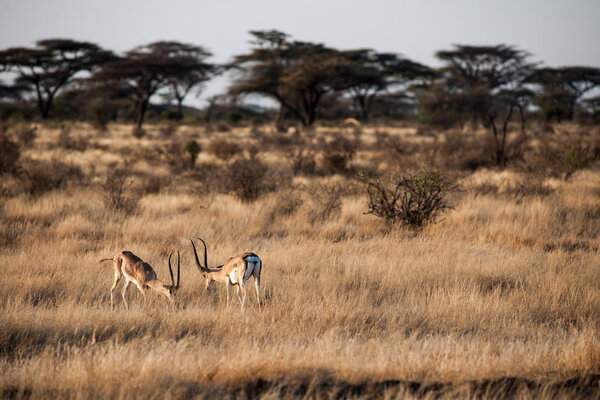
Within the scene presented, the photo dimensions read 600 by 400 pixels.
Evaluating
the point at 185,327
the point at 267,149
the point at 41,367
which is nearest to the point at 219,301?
the point at 185,327

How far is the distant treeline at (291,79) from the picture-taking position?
34.9 m

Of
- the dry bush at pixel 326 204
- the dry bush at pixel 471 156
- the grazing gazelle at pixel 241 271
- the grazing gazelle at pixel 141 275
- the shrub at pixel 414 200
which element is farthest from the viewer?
the dry bush at pixel 471 156

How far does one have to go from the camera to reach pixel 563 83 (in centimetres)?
4944

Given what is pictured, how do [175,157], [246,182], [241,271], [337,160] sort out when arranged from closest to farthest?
[241,271] < [246,182] < [337,160] < [175,157]

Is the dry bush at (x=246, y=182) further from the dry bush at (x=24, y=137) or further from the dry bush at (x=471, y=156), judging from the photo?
the dry bush at (x=24, y=137)

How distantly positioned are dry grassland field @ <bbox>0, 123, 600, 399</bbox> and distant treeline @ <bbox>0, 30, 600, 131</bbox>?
2235 centimetres

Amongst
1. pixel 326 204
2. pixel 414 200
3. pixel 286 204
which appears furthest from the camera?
pixel 286 204

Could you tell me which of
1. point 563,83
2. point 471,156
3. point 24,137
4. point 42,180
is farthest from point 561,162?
point 563,83

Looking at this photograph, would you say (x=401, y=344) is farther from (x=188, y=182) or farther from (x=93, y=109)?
(x=93, y=109)

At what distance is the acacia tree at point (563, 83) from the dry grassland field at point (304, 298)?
1657 inches

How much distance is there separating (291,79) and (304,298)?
29.7 metres

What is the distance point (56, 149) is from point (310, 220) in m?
14.5

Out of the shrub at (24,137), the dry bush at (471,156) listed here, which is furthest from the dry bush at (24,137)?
the dry bush at (471,156)

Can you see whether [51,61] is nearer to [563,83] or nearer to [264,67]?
[264,67]
